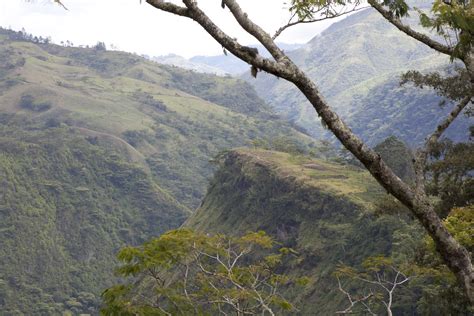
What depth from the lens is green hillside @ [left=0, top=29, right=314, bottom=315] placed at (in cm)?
10156

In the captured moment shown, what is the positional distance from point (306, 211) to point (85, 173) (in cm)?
8621

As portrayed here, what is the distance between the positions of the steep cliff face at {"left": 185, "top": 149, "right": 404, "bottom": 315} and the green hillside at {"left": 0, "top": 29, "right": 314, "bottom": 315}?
22.0 metres

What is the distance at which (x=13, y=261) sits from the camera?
9938cm

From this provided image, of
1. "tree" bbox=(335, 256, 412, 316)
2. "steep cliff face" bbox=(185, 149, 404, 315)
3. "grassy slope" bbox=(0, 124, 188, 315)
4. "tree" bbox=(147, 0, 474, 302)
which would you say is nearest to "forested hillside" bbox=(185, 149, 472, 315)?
"steep cliff face" bbox=(185, 149, 404, 315)

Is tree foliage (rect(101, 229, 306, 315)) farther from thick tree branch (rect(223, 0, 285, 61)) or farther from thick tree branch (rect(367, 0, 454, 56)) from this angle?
thick tree branch (rect(223, 0, 285, 61))

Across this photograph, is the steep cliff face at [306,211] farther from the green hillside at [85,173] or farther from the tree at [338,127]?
the tree at [338,127]

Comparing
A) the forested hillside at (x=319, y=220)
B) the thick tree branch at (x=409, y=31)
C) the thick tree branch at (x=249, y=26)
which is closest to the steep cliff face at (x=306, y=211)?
the forested hillside at (x=319, y=220)

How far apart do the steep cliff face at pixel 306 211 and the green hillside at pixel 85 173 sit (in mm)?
21964

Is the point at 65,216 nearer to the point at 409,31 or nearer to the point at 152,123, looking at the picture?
the point at 152,123

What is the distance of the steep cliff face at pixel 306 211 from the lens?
44281mm

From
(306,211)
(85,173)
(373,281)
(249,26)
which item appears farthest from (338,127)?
(85,173)

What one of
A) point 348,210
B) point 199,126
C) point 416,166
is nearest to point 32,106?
point 199,126

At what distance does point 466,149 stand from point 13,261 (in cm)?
9312

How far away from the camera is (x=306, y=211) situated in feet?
180
